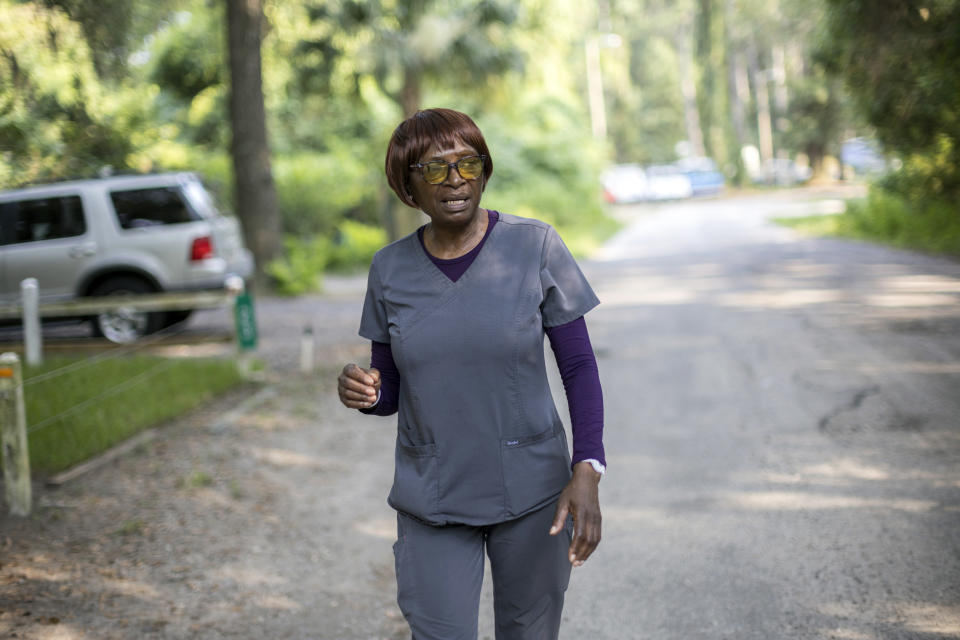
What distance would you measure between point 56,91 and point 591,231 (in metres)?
21.3

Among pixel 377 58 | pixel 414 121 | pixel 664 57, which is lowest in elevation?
pixel 414 121

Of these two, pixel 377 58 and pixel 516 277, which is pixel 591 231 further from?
pixel 516 277

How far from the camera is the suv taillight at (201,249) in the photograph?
491 inches

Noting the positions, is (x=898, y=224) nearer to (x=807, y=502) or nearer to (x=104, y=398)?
(x=807, y=502)

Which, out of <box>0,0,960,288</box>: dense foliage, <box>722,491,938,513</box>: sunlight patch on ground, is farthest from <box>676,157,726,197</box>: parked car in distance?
<box>722,491,938,513</box>: sunlight patch on ground

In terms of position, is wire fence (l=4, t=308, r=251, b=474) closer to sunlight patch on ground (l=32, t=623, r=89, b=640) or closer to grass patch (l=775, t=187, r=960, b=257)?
sunlight patch on ground (l=32, t=623, r=89, b=640)

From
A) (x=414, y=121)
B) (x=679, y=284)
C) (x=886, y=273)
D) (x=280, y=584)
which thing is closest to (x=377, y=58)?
(x=679, y=284)

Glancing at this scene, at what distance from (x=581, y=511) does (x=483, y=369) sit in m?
0.45

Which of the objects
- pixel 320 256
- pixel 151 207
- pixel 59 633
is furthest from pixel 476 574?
pixel 320 256

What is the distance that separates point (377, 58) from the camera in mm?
15023

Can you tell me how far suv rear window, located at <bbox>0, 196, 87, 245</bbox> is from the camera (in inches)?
478

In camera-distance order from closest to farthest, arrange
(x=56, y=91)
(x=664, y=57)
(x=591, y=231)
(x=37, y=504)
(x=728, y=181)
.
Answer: (x=37, y=504) → (x=56, y=91) → (x=591, y=231) → (x=728, y=181) → (x=664, y=57)

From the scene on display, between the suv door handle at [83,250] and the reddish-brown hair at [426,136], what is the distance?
10.7 meters

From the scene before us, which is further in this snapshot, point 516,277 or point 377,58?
point 377,58
